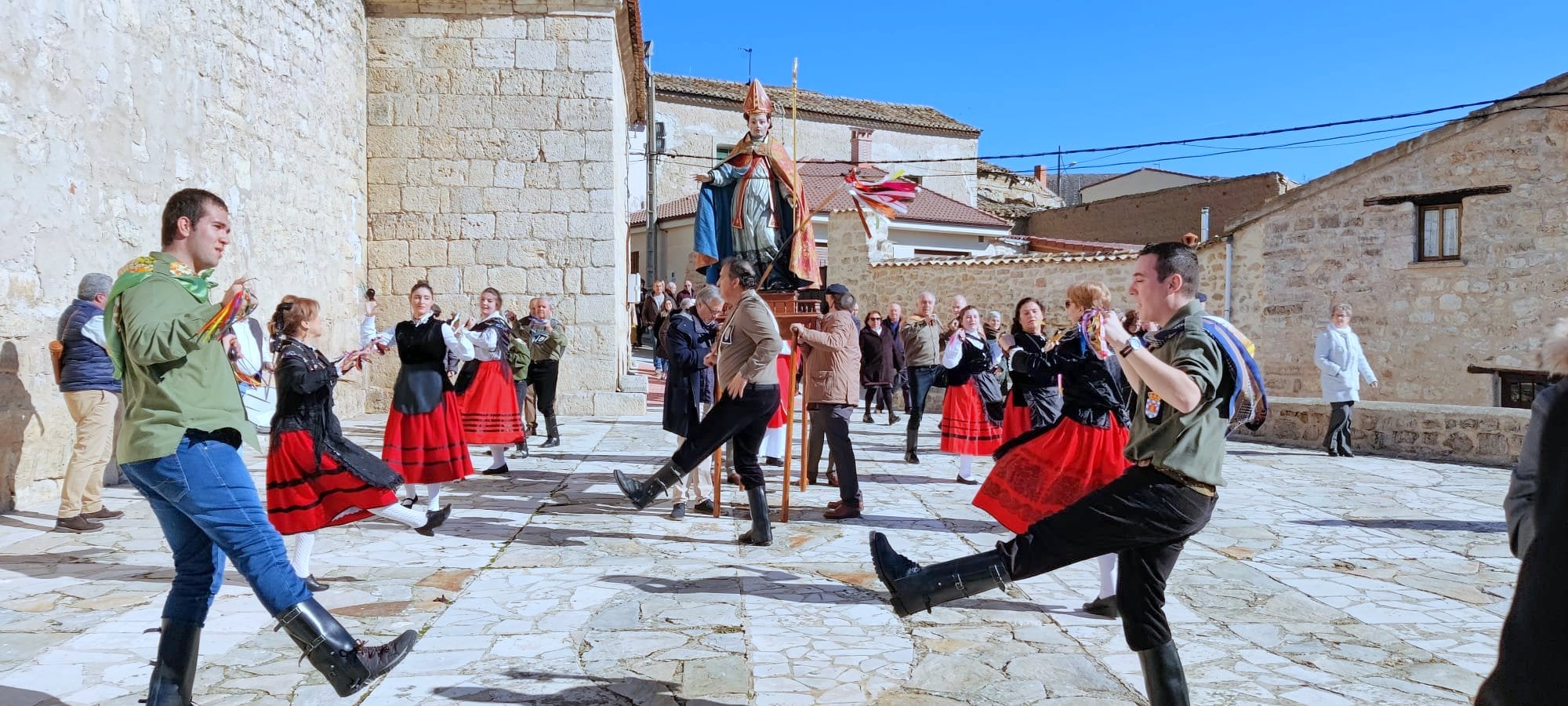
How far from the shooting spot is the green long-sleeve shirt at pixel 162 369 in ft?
9.15

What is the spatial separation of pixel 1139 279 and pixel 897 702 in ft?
5.19

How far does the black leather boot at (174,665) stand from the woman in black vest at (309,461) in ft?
4.82

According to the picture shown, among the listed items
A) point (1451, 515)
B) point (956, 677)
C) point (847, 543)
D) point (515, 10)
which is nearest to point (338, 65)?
point (515, 10)

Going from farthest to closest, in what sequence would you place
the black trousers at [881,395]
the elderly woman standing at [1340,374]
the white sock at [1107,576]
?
the black trousers at [881,395] < the elderly woman standing at [1340,374] < the white sock at [1107,576]

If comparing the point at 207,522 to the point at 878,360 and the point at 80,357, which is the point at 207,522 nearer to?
the point at 80,357

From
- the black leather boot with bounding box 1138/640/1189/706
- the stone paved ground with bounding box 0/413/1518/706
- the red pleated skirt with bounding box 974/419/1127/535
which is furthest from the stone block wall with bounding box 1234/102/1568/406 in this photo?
the black leather boot with bounding box 1138/640/1189/706

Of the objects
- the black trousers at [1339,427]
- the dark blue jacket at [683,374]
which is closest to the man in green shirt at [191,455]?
the dark blue jacket at [683,374]

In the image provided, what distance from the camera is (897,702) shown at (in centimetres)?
328

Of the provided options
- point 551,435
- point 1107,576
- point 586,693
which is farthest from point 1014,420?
point 551,435

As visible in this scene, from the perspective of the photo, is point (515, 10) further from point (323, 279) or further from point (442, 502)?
point (442, 502)

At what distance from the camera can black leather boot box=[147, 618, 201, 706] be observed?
116 inches

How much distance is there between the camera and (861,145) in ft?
124

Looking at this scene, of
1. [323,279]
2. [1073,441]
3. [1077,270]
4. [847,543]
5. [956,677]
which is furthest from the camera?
[1077,270]

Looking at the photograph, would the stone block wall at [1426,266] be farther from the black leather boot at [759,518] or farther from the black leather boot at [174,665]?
the black leather boot at [174,665]
